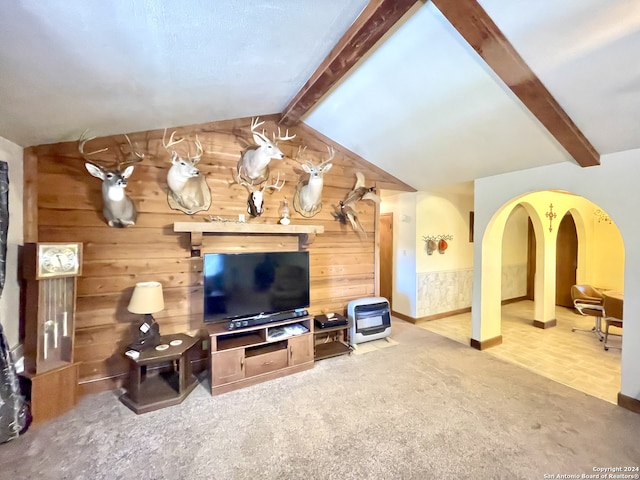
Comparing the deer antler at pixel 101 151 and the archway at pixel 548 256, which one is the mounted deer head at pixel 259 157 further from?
the archway at pixel 548 256

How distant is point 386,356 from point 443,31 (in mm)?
3230

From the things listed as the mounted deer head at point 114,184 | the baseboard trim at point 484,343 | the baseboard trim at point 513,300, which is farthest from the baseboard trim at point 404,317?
the mounted deer head at point 114,184

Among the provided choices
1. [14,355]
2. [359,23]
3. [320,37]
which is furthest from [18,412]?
[359,23]

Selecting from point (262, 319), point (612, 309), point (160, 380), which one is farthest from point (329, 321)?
point (612, 309)

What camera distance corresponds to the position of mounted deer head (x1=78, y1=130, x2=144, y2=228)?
2398mm

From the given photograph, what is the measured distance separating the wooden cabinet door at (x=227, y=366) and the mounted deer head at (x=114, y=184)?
5.09 ft

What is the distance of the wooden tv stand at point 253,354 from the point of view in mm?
2600

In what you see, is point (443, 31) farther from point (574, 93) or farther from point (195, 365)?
point (195, 365)

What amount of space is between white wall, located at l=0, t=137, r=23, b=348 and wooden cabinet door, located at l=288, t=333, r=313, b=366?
2.28 m

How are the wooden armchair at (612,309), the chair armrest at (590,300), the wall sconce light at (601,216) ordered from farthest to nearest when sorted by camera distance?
1. the wall sconce light at (601,216)
2. the chair armrest at (590,300)
3. the wooden armchair at (612,309)

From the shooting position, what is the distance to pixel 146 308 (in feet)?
8.09

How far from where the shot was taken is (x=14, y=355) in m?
2.16

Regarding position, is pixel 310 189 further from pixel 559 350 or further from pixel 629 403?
pixel 559 350

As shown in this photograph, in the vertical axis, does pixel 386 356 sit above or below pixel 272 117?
below
